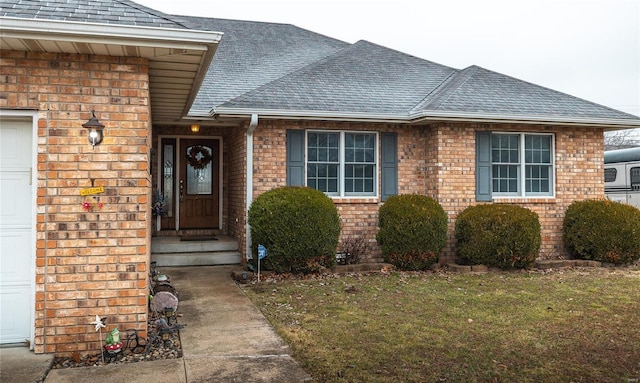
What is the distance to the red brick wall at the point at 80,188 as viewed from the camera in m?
4.53

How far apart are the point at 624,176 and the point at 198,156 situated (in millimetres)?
12562

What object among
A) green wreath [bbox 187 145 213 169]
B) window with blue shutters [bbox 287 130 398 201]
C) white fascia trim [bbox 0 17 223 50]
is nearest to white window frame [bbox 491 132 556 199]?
window with blue shutters [bbox 287 130 398 201]

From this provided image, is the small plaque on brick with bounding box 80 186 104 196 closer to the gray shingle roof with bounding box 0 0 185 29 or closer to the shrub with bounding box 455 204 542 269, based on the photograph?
the gray shingle roof with bounding box 0 0 185 29

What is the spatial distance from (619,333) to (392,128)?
6.02 meters

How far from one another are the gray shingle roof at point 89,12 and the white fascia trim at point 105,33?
124mm

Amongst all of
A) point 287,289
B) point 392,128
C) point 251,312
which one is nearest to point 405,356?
point 251,312

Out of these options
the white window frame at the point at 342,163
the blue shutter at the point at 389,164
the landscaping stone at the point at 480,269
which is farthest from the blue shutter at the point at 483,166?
the white window frame at the point at 342,163

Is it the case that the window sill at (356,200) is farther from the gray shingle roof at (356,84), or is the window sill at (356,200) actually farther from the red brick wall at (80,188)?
the red brick wall at (80,188)

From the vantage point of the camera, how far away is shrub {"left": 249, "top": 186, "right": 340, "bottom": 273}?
8602mm

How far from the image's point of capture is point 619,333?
536 centimetres

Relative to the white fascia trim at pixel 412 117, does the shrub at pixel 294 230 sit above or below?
below

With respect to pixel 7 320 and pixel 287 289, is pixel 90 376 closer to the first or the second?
pixel 7 320

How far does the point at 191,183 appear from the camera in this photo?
38.7 ft

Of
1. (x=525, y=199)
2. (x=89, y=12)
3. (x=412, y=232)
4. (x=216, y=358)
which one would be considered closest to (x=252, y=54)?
(x=412, y=232)
